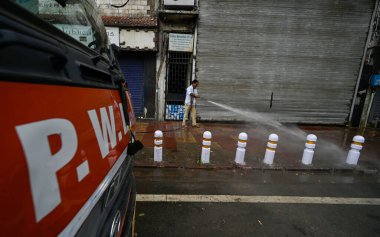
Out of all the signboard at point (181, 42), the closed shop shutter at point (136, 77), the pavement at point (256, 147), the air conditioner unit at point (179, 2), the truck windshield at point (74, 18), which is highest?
the air conditioner unit at point (179, 2)

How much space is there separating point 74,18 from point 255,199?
3.72 metres

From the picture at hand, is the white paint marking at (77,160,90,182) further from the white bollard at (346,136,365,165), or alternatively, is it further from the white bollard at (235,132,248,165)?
the white bollard at (346,136,365,165)

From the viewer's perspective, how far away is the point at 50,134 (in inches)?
29.7

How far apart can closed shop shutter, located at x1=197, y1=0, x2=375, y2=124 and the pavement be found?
1.14 metres

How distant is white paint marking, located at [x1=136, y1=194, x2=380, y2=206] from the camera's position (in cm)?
384

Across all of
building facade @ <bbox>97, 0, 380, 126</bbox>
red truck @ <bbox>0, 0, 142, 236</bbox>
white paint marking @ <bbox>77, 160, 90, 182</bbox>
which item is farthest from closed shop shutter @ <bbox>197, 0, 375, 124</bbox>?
white paint marking @ <bbox>77, 160, 90, 182</bbox>

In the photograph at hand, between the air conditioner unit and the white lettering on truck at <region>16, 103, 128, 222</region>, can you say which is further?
the air conditioner unit

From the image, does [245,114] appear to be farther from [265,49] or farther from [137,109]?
[137,109]

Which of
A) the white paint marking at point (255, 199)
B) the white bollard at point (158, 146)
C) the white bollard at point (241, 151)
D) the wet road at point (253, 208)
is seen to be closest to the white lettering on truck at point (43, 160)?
the wet road at point (253, 208)

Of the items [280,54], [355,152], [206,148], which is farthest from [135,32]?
[355,152]

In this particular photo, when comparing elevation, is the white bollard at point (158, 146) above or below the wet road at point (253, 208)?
above

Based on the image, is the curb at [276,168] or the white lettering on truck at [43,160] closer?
the white lettering on truck at [43,160]

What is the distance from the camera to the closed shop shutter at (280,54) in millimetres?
9719

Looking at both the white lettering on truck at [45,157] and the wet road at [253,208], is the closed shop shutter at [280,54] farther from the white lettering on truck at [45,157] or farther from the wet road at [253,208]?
the white lettering on truck at [45,157]
